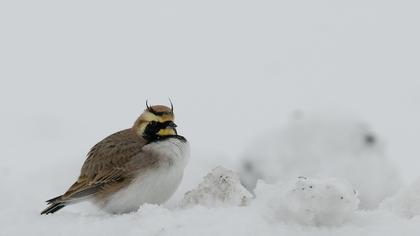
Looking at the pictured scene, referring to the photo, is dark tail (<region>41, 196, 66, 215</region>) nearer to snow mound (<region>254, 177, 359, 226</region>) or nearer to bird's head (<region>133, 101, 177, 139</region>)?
bird's head (<region>133, 101, 177, 139</region>)

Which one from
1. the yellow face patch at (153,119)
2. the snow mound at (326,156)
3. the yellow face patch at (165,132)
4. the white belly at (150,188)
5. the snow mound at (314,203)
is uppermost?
the snow mound at (326,156)

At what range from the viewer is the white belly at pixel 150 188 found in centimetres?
646

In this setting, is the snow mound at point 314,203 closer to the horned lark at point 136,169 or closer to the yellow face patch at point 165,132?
the horned lark at point 136,169

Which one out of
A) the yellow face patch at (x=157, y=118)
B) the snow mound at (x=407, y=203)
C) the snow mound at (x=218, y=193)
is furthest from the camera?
the yellow face patch at (x=157, y=118)

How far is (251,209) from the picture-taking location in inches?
199

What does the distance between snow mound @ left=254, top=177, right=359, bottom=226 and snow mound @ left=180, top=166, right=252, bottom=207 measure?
2.82 feet

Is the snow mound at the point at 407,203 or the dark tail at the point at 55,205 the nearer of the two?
the snow mound at the point at 407,203

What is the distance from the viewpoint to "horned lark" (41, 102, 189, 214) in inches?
255

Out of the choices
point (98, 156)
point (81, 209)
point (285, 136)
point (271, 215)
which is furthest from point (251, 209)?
point (285, 136)

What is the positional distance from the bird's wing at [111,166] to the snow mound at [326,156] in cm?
278

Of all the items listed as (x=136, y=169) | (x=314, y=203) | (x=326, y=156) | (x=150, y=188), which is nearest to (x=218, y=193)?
(x=150, y=188)

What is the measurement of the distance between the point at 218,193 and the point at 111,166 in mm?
1163

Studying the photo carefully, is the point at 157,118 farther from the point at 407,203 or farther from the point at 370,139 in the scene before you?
the point at 370,139

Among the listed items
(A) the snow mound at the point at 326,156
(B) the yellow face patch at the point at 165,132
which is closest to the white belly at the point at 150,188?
(B) the yellow face patch at the point at 165,132
